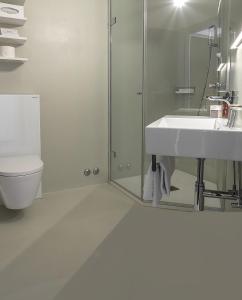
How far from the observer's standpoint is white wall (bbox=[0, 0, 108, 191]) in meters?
2.65

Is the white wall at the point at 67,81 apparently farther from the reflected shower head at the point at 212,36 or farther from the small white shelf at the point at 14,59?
the reflected shower head at the point at 212,36

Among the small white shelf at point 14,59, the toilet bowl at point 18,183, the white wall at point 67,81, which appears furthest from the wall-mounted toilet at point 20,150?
the small white shelf at point 14,59

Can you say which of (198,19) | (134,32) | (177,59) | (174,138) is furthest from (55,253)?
(198,19)

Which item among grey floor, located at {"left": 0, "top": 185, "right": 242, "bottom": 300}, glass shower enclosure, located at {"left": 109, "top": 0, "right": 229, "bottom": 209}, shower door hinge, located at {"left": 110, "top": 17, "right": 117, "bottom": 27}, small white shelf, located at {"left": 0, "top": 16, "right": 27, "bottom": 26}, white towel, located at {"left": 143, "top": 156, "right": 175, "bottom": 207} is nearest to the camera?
grey floor, located at {"left": 0, "top": 185, "right": 242, "bottom": 300}

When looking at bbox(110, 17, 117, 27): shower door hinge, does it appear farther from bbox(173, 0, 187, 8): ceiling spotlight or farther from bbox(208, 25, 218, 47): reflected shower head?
bbox(208, 25, 218, 47): reflected shower head

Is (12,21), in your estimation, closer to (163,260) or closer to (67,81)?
(67,81)

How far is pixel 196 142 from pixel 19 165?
1433mm

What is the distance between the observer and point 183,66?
3.15 meters

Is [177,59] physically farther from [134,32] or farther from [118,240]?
[118,240]

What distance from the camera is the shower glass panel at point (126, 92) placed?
9.25 ft

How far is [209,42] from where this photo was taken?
2836 millimetres

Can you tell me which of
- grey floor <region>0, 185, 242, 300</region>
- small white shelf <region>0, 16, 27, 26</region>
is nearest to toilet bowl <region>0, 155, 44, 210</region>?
small white shelf <region>0, 16, 27, 26</region>

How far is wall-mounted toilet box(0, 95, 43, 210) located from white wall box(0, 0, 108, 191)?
132 mm

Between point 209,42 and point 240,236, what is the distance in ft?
9.26
